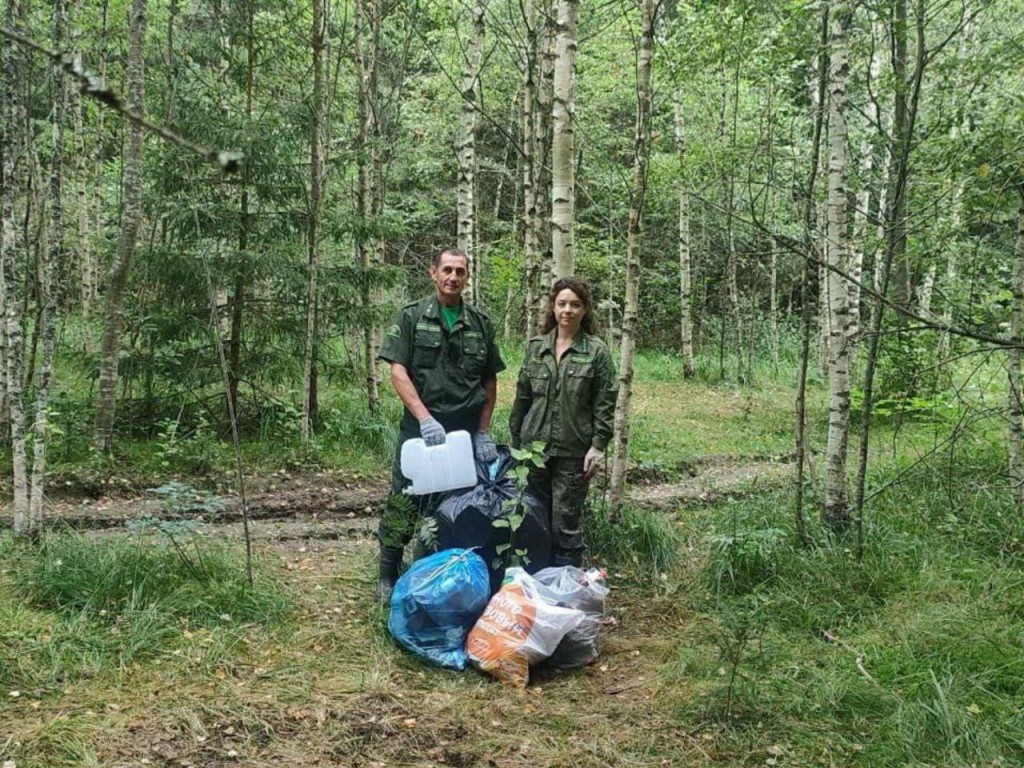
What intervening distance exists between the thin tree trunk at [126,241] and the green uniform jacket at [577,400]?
4.47 metres

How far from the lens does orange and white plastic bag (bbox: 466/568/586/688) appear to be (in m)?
4.02

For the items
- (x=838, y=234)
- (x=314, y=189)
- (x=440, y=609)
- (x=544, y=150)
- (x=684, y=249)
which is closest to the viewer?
(x=440, y=609)

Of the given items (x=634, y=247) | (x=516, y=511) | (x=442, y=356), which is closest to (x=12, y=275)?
(x=442, y=356)

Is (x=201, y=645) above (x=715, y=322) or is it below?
below

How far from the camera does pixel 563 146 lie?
554cm

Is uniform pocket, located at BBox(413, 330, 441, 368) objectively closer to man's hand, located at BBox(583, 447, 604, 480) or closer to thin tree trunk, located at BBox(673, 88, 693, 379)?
man's hand, located at BBox(583, 447, 604, 480)

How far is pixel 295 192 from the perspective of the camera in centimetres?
862

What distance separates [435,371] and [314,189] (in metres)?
4.21

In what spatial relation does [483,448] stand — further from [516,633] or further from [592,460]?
[516,633]

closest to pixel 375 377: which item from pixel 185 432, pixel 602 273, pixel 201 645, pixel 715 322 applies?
pixel 185 432

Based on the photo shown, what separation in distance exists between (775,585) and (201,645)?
11.1 feet

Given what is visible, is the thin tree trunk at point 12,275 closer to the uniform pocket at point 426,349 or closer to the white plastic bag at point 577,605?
the uniform pocket at point 426,349

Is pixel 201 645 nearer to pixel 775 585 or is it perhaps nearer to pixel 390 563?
pixel 390 563

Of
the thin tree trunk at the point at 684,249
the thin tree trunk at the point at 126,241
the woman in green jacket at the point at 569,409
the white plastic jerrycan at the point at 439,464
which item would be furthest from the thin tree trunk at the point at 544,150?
the thin tree trunk at the point at 684,249
